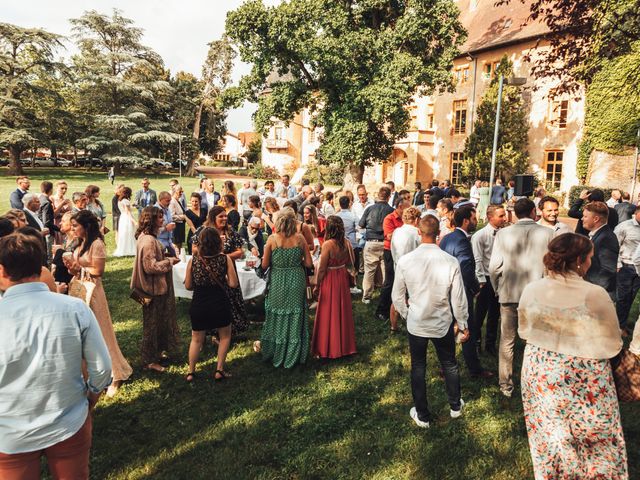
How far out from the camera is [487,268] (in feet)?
18.9

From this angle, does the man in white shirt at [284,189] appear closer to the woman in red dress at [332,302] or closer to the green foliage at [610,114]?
the woman in red dress at [332,302]

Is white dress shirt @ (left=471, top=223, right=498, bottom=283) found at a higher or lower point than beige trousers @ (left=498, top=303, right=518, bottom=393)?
higher

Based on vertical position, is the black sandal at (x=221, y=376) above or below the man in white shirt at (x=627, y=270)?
below

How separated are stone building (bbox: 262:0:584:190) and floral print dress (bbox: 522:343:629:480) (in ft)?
70.8

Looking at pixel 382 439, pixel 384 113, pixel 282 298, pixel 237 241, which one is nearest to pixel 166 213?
pixel 237 241

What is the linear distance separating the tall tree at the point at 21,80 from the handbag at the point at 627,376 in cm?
4524

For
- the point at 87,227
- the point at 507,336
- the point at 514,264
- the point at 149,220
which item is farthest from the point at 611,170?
the point at 87,227

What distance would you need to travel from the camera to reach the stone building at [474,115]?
2678 centimetres

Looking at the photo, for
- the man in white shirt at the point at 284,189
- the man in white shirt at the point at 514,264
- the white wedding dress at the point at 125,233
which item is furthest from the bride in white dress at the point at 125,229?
the man in white shirt at the point at 514,264

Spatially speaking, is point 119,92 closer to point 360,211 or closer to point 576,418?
point 360,211

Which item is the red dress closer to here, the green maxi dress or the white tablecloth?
the green maxi dress

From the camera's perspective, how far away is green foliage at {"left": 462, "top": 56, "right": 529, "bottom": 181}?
27.5 meters

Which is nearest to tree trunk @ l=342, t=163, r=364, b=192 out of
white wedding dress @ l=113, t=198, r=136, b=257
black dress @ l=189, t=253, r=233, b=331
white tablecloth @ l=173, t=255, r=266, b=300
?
white wedding dress @ l=113, t=198, r=136, b=257

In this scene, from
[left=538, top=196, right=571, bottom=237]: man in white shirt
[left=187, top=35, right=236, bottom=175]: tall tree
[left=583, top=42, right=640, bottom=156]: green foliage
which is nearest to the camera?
[left=538, top=196, right=571, bottom=237]: man in white shirt
